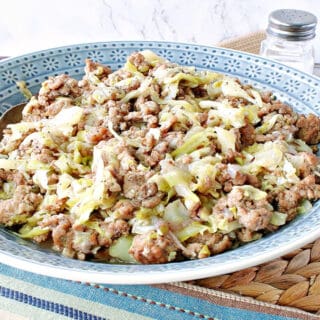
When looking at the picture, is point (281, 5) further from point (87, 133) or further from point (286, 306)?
point (286, 306)

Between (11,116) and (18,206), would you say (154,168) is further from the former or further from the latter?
A: (11,116)

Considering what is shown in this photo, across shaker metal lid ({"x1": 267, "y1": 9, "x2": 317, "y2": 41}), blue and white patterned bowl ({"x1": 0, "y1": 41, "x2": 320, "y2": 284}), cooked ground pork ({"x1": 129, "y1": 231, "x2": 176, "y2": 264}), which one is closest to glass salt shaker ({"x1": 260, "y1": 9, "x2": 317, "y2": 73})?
shaker metal lid ({"x1": 267, "y1": 9, "x2": 317, "y2": 41})

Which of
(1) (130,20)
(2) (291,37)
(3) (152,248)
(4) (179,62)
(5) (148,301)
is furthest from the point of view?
(1) (130,20)

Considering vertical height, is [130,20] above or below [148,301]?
below

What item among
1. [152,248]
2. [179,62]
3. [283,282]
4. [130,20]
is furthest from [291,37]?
[130,20]

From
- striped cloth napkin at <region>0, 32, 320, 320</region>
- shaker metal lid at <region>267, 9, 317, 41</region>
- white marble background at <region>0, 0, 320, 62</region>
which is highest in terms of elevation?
shaker metal lid at <region>267, 9, 317, 41</region>

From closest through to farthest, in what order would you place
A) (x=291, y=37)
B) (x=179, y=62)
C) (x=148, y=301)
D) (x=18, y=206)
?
(x=148, y=301) → (x=18, y=206) → (x=179, y=62) → (x=291, y=37)

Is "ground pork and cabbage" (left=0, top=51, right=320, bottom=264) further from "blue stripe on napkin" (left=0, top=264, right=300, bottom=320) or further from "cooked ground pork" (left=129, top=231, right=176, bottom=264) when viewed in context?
"blue stripe on napkin" (left=0, top=264, right=300, bottom=320)
